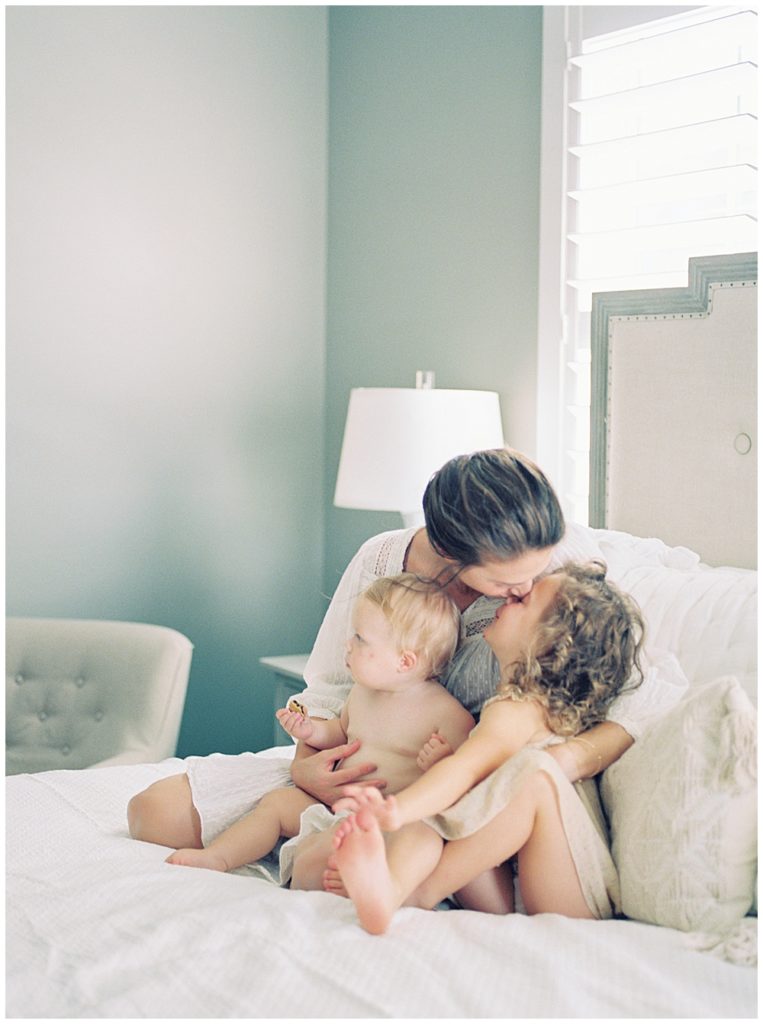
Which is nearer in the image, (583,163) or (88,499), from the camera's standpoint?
(583,163)

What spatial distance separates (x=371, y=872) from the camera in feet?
4.02

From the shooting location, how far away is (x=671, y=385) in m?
2.12

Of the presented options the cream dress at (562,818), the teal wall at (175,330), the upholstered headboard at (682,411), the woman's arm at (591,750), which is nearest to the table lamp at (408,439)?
the upholstered headboard at (682,411)

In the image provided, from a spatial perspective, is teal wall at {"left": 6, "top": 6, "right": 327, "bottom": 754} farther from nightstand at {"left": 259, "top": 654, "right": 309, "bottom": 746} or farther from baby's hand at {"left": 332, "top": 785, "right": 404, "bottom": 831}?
baby's hand at {"left": 332, "top": 785, "right": 404, "bottom": 831}

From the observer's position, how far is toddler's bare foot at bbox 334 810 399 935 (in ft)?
3.98

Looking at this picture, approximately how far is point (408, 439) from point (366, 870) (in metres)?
1.48

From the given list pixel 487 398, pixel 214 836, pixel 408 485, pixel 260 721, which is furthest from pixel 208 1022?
pixel 260 721

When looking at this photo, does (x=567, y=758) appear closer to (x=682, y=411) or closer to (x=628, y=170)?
(x=682, y=411)

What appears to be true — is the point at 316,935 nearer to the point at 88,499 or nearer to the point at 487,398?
the point at 487,398

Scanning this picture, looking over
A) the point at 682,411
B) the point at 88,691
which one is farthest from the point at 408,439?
the point at 88,691

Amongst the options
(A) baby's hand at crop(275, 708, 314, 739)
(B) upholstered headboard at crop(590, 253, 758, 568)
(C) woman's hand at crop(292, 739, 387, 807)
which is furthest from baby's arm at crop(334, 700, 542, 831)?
(B) upholstered headboard at crop(590, 253, 758, 568)

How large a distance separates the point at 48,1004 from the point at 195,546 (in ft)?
6.94

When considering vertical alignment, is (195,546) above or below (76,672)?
above

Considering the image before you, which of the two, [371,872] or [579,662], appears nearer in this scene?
[371,872]
